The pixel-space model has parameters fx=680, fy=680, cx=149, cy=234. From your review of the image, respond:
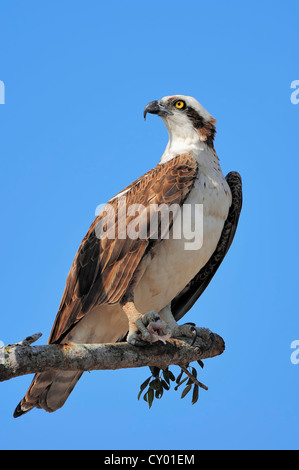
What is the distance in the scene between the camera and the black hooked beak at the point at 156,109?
24.5 feet

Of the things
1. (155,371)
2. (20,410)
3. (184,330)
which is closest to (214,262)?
(184,330)

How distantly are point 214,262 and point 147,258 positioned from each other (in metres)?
1.37

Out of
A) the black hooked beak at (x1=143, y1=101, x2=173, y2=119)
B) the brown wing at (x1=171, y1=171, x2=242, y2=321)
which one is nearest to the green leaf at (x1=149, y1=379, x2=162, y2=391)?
the brown wing at (x1=171, y1=171, x2=242, y2=321)

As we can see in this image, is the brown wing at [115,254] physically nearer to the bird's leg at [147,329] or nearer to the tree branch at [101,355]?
the bird's leg at [147,329]

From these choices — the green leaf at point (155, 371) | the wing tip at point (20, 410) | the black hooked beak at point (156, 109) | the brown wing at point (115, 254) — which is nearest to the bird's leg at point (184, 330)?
the green leaf at point (155, 371)

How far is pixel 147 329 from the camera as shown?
635 cm

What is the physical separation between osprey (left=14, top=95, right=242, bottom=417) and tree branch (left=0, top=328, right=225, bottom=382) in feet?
0.51

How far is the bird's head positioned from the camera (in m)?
7.39

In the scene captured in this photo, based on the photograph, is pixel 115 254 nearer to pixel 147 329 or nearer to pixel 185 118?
pixel 147 329

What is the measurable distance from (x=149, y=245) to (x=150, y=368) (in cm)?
140

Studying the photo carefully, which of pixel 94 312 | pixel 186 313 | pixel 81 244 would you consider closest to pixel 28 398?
pixel 94 312

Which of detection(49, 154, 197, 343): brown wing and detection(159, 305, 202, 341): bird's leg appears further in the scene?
detection(159, 305, 202, 341): bird's leg

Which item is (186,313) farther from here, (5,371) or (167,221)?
(5,371)

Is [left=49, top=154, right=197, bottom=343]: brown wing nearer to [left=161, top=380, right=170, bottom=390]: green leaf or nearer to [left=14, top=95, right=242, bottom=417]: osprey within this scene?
[left=14, top=95, right=242, bottom=417]: osprey
